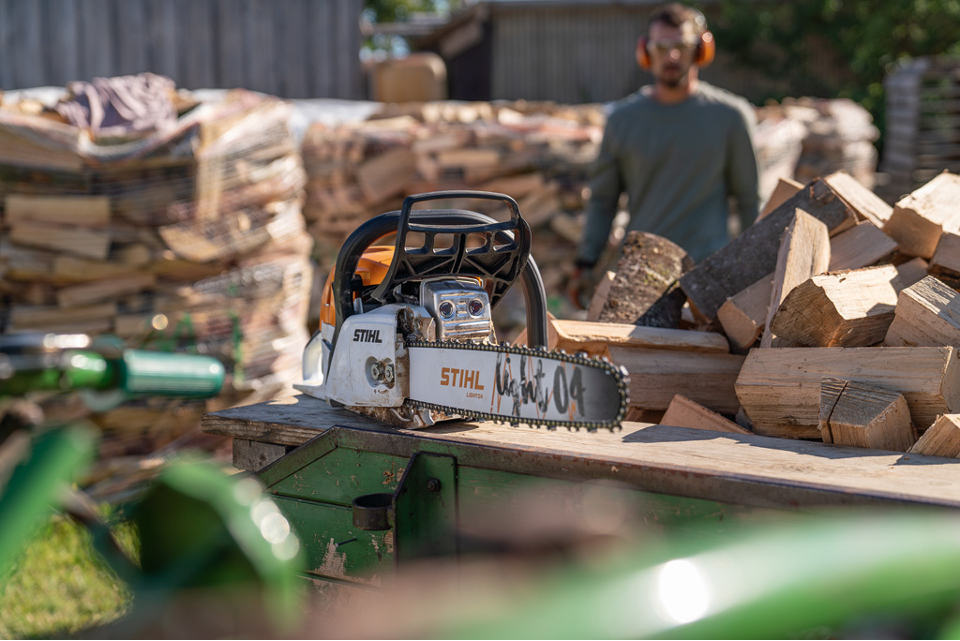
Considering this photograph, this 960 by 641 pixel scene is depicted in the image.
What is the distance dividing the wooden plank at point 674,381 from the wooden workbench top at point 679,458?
0.30m

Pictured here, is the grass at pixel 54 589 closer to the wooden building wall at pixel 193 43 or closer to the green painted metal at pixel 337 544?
the green painted metal at pixel 337 544

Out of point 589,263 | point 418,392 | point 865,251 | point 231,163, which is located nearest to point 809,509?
point 418,392

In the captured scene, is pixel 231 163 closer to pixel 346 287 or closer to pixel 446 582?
pixel 346 287

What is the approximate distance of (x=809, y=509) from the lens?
1312 mm

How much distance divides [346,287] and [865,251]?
4.77 ft

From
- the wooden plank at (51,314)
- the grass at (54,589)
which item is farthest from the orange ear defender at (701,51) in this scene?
the grass at (54,589)

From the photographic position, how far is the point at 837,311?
2.02 meters

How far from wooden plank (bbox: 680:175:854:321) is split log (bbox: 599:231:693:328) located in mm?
98

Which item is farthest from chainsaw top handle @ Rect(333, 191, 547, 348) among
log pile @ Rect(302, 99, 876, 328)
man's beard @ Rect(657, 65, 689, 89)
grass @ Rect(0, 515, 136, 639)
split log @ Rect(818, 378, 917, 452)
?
log pile @ Rect(302, 99, 876, 328)

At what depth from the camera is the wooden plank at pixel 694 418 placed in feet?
6.70

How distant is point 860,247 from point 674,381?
71 cm

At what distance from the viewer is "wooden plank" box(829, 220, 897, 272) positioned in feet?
7.86

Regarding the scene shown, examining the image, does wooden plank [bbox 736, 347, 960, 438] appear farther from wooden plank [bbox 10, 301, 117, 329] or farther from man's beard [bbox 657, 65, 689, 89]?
wooden plank [bbox 10, 301, 117, 329]

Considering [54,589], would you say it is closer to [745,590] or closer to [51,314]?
[51,314]
